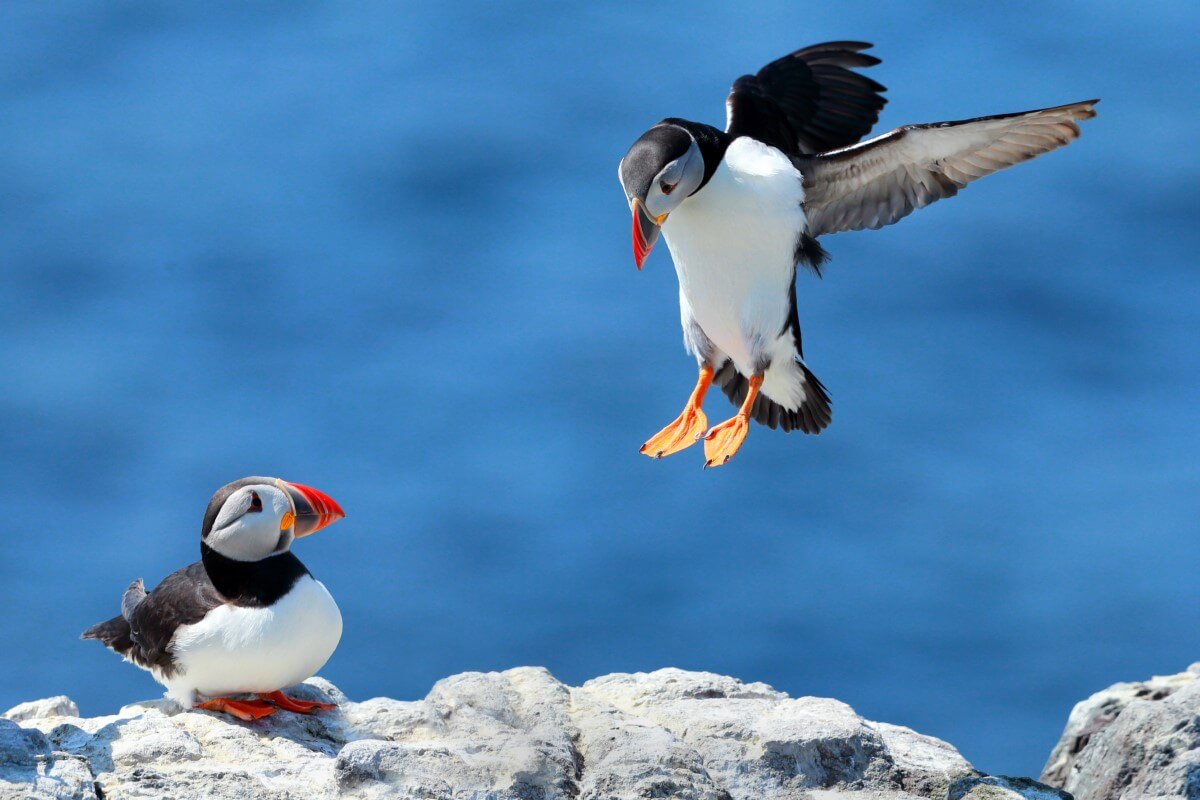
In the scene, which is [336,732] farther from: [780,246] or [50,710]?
[780,246]

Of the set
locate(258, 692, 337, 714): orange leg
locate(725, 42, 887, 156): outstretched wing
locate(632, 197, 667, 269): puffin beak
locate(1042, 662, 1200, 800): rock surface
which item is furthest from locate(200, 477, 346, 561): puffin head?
locate(725, 42, 887, 156): outstretched wing

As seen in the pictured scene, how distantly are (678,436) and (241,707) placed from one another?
274cm

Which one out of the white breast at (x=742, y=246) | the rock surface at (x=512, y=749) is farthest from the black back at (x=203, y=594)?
the white breast at (x=742, y=246)

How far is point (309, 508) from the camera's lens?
737 centimetres

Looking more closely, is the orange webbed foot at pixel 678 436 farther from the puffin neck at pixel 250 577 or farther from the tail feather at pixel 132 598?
the tail feather at pixel 132 598

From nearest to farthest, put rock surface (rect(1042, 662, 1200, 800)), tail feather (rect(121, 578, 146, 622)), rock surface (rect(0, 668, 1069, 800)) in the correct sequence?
rock surface (rect(0, 668, 1069, 800)), rock surface (rect(1042, 662, 1200, 800)), tail feather (rect(121, 578, 146, 622))

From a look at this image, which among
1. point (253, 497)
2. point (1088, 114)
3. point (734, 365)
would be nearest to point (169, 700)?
point (253, 497)

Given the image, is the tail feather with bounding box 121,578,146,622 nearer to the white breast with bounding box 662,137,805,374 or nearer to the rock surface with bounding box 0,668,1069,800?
the rock surface with bounding box 0,668,1069,800

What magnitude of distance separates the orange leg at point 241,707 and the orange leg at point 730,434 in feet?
8.15

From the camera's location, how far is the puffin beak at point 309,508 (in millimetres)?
7344

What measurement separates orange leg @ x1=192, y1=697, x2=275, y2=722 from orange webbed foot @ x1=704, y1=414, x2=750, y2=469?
8.06 ft

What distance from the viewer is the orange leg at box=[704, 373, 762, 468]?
855 centimetres

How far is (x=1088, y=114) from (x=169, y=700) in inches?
193

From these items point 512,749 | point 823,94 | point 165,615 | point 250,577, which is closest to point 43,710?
→ point 165,615
